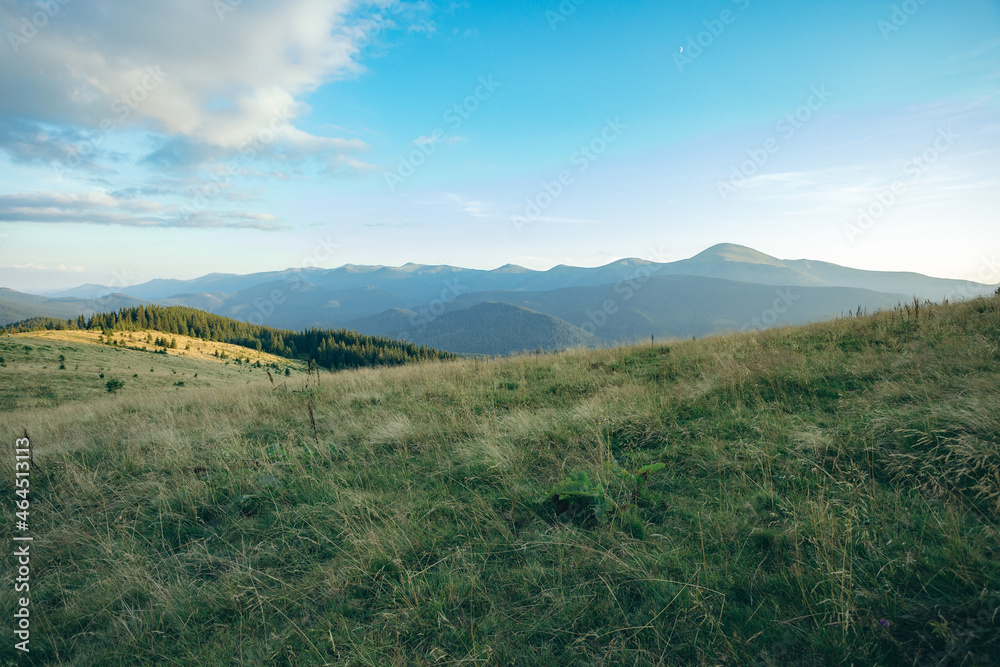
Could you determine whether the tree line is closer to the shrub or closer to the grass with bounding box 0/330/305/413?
the grass with bounding box 0/330/305/413

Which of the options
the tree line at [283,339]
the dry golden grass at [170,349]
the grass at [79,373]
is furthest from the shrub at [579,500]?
the tree line at [283,339]

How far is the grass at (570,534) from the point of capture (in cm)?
217

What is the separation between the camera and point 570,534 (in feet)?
9.91

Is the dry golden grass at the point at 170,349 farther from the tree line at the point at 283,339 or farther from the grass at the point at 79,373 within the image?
the tree line at the point at 283,339

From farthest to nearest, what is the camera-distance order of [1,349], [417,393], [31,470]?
[1,349] → [417,393] → [31,470]

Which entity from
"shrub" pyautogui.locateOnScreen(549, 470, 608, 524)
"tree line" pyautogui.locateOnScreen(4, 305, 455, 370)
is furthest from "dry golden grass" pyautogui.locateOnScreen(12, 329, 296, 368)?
"shrub" pyautogui.locateOnScreen(549, 470, 608, 524)

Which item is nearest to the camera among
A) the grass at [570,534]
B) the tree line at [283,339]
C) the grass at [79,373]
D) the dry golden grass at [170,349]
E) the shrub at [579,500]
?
the grass at [570,534]

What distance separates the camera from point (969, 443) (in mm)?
3113

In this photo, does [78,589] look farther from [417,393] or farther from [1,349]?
[1,349]

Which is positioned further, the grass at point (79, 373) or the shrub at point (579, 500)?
the grass at point (79, 373)

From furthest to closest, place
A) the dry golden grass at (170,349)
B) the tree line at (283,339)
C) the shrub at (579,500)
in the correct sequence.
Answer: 1. the tree line at (283,339)
2. the dry golden grass at (170,349)
3. the shrub at (579,500)

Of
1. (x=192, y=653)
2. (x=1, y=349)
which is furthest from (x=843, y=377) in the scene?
(x=1, y=349)

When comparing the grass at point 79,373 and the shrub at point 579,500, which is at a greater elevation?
the shrub at point 579,500

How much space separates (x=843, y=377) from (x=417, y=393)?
7185mm
